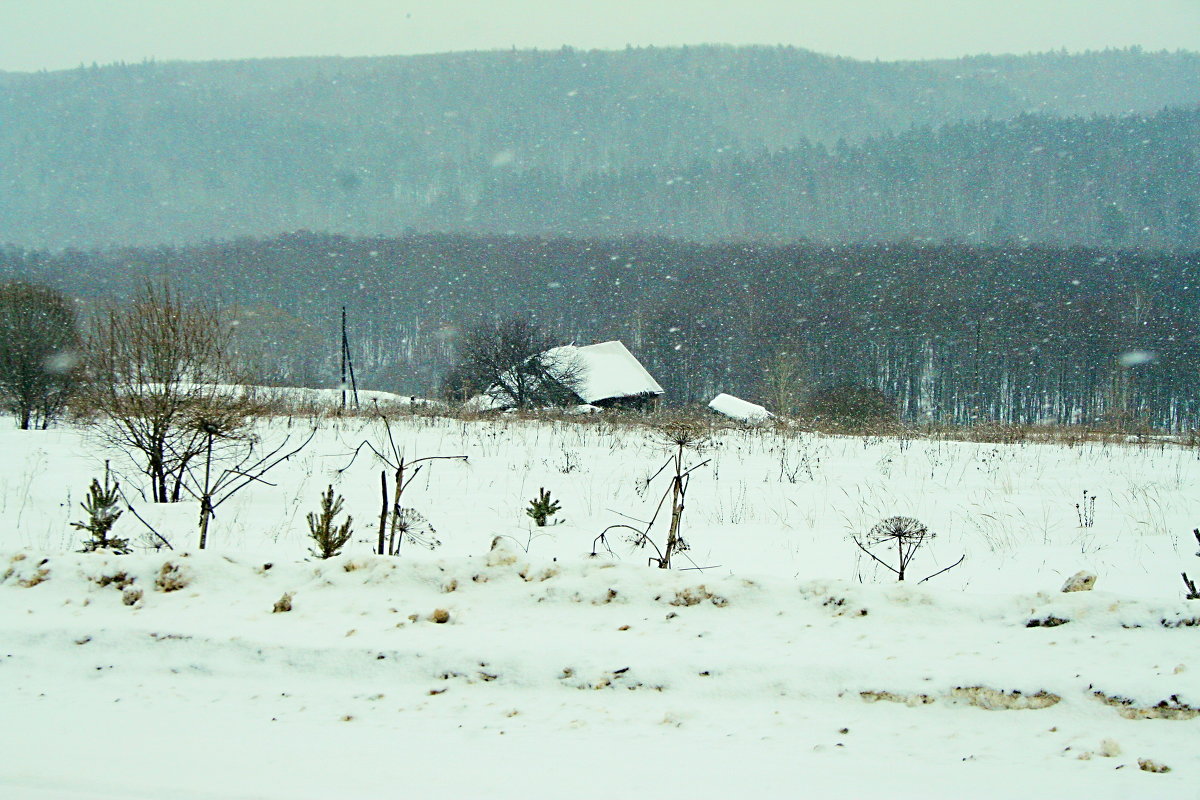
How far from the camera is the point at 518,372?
44.2 m

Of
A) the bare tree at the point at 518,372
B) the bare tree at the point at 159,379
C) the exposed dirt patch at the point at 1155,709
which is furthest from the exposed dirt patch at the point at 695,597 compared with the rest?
the bare tree at the point at 518,372

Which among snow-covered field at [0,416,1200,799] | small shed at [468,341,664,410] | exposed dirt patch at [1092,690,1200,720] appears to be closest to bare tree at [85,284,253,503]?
snow-covered field at [0,416,1200,799]

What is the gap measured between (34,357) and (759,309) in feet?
276

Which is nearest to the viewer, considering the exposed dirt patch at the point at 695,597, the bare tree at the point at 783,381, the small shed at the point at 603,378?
the exposed dirt patch at the point at 695,597

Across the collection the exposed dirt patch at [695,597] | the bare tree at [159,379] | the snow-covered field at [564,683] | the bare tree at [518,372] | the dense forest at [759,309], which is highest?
the dense forest at [759,309]

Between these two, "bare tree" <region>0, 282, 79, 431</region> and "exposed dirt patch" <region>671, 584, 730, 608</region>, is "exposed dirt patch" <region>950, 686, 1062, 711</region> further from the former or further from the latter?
"bare tree" <region>0, 282, 79, 431</region>

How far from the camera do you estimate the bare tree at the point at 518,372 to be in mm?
43938

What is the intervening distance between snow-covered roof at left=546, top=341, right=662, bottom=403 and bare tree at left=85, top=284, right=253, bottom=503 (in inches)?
1438

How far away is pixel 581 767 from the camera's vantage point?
236 cm

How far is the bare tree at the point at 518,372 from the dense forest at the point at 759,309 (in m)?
28.2

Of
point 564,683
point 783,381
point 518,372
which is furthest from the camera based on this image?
point 783,381

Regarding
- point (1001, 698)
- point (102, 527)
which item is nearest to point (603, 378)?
point (102, 527)

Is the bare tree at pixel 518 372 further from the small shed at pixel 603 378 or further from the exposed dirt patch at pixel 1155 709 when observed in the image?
the exposed dirt patch at pixel 1155 709

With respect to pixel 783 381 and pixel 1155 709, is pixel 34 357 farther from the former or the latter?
pixel 783 381
